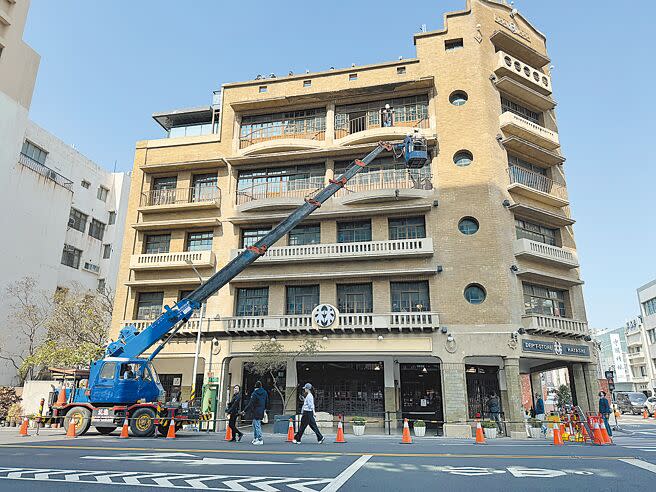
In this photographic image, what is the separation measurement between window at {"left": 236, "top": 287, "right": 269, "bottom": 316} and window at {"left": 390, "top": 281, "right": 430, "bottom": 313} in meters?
7.98

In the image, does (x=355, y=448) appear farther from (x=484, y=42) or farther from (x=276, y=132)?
(x=484, y=42)

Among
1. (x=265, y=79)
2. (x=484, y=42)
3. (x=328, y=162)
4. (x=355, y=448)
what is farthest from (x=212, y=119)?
(x=355, y=448)

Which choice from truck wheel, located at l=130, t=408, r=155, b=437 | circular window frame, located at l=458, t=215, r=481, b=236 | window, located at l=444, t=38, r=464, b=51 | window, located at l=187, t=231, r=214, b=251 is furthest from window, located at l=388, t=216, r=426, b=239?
truck wheel, located at l=130, t=408, r=155, b=437

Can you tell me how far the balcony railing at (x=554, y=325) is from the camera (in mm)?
26031

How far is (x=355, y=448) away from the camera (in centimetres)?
1470

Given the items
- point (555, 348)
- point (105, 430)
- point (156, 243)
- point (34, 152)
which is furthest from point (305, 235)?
point (34, 152)

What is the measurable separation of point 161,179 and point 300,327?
15.6m

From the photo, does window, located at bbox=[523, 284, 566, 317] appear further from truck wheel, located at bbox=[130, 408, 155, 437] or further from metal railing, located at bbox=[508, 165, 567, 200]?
truck wheel, located at bbox=[130, 408, 155, 437]

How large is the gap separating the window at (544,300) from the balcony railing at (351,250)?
6552 mm

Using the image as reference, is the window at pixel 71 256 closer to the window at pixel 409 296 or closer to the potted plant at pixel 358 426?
the window at pixel 409 296

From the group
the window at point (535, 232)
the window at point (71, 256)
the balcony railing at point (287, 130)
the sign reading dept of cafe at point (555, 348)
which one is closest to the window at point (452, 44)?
the balcony railing at point (287, 130)

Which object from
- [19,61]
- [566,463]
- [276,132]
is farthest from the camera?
[19,61]

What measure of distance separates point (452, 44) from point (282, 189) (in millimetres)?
14596

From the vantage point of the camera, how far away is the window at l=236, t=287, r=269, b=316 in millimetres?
30172
